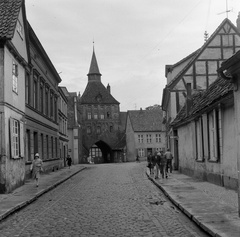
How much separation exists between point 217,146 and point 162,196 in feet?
11.7

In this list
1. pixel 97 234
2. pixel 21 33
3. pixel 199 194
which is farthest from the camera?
pixel 21 33

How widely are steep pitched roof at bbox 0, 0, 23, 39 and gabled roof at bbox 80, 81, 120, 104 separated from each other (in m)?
74.7

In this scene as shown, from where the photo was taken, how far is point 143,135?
254 ft

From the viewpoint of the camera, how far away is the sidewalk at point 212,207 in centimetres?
871

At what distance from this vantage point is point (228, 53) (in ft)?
109

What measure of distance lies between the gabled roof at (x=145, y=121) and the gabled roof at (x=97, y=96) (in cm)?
1550

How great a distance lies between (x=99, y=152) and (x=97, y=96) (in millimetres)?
12616

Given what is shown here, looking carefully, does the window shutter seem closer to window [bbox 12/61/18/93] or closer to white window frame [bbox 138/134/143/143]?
window [bbox 12/61/18/93]

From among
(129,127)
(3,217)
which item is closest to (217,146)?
(3,217)

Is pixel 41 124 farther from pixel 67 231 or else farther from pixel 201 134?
pixel 67 231

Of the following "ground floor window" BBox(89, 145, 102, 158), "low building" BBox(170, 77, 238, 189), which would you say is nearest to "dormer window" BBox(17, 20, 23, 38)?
"low building" BBox(170, 77, 238, 189)

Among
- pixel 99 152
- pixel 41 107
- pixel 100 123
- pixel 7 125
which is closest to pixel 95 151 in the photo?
pixel 99 152

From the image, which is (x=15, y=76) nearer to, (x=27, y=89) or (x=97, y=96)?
(x=27, y=89)

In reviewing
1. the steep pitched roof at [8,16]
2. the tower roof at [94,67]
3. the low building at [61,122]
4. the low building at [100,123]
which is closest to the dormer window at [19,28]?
the steep pitched roof at [8,16]
